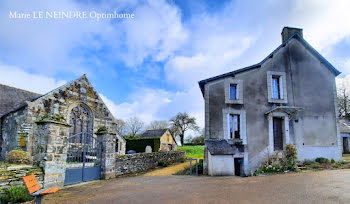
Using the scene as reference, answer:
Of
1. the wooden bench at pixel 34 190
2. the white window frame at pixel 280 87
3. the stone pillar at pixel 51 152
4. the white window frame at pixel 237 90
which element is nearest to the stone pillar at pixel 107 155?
the stone pillar at pixel 51 152

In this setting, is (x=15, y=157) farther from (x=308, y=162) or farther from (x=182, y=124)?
(x=182, y=124)

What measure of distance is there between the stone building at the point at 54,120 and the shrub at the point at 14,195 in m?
1.09

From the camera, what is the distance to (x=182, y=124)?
4200 centimetres

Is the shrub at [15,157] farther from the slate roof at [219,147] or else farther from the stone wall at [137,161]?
the slate roof at [219,147]

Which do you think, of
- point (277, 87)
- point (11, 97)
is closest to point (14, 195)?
point (11, 97)

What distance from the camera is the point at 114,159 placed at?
31.6ft

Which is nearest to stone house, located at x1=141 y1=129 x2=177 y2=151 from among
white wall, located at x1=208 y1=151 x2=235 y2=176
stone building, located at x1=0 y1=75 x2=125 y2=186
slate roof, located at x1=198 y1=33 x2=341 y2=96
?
stone building, located at x1=0 y1=75 x2=125 y2=186

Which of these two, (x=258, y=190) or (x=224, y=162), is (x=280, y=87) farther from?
(x=258, y=190)

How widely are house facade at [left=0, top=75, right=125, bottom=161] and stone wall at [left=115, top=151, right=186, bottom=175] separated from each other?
80.4 inches

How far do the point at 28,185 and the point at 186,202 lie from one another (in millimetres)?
3427

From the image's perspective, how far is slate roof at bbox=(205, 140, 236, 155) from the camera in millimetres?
9959

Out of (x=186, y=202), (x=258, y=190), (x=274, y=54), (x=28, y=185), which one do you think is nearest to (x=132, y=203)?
(x=186, y=202)

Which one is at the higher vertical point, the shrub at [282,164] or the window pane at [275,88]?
the window pane at [275,88]

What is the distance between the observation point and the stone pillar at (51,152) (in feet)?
21.2
